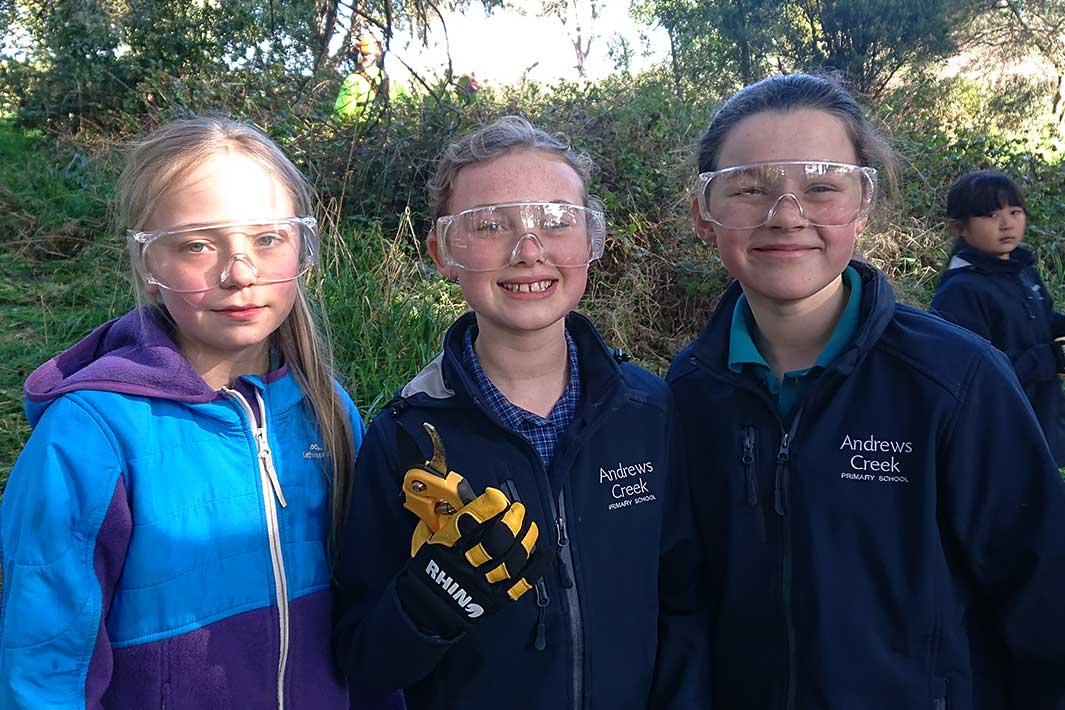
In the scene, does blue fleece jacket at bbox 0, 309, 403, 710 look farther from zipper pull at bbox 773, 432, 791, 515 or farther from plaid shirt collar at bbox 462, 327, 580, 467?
zipper pull at bbox 773, 432, 791, 515

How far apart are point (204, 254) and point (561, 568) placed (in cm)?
115

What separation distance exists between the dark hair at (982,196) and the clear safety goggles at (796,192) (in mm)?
3266

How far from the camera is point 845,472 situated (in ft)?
5.65

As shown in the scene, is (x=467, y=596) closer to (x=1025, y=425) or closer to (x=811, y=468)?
(x=811, y=468)

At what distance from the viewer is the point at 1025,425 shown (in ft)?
5.32

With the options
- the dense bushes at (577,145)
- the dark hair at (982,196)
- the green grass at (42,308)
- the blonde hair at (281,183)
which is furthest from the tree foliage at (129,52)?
the blonde hair at (281,183)

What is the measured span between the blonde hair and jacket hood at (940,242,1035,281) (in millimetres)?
4095

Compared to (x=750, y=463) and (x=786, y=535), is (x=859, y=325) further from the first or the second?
(x=786, y=535)

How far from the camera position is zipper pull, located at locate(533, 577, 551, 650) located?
1.69 m

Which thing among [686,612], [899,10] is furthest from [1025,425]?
[899,10]

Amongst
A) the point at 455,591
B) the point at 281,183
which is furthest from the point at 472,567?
the point at 281,183

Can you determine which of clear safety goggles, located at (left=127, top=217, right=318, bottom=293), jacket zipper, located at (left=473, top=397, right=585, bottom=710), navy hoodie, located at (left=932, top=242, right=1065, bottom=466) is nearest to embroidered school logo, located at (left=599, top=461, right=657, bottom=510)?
jacket zipper, located at (left=473, top=397, right=585, bottom=710)

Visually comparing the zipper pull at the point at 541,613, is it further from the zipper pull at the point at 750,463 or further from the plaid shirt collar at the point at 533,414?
the zipper pull at the point at 750,463

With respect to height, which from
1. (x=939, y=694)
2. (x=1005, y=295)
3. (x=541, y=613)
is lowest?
(x=939, y=694)
